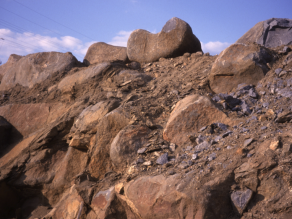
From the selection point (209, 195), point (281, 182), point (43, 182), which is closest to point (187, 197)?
point (209, 195)

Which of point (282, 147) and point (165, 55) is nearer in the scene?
point (282, 147)

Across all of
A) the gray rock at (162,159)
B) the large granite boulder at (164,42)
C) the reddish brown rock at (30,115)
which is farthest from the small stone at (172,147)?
the large granite boulder at (164,42)

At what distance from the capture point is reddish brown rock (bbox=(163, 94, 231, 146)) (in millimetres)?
3314

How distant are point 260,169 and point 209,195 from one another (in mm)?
556

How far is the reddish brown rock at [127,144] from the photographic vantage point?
3.41 meters

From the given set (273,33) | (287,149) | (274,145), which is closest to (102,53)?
(273,33)

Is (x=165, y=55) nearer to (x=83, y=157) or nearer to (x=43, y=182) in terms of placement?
(x=83, y=157)

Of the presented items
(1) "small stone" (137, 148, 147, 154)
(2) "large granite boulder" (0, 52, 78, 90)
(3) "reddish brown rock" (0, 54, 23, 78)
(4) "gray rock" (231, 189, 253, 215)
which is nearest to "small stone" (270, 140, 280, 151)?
(4) "gray rock" (231, 189, 253, 215)

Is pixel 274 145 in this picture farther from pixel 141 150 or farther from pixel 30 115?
pixel 30 115

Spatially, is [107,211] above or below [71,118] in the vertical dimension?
below

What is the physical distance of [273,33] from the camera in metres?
4.99

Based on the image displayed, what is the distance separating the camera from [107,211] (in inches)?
116

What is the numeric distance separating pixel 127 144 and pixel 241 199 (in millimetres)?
1630

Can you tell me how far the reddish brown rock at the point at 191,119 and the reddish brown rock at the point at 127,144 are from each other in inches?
13.5
